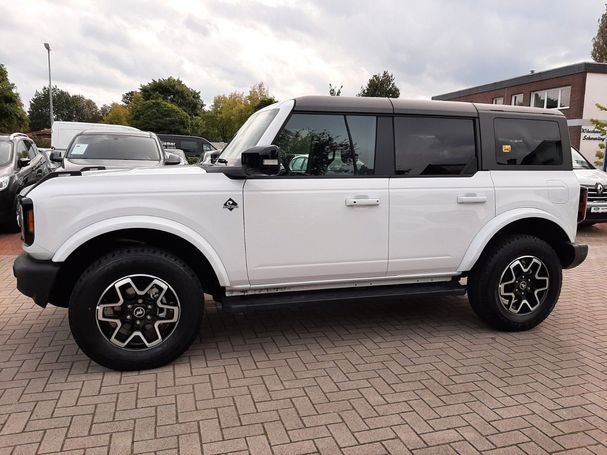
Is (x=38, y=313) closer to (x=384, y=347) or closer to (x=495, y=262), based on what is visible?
(x=384, y=347)

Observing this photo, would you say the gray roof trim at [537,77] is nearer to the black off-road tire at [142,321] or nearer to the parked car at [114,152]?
the parked car at [114,152]

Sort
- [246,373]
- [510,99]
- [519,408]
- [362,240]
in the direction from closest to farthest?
[519,408]
[246,373]
[362,240]
[510,99]

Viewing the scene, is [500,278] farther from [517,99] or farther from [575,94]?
[517,99]

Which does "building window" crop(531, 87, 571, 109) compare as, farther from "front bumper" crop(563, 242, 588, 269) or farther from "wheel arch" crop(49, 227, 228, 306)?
A: "wheel arch" crop(49, 227, 228, 306)

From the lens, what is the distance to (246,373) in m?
3.52

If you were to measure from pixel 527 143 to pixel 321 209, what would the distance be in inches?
80.3

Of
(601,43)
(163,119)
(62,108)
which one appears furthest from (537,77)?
(62,108)

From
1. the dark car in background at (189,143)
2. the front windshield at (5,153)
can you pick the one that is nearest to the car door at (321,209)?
the front windshield at (5,153)

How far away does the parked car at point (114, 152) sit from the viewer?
27.4 feet

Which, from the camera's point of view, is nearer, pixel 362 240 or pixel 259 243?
pixel 259 243

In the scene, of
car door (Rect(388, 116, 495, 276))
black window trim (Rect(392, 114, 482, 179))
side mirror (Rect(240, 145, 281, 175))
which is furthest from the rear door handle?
side mirror (Rect(240, 145, 281, 175))

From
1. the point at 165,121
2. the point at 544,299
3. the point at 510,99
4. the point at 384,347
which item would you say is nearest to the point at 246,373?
the point at 384,347

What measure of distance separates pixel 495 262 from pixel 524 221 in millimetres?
537

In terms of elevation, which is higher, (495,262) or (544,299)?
(495,262)
